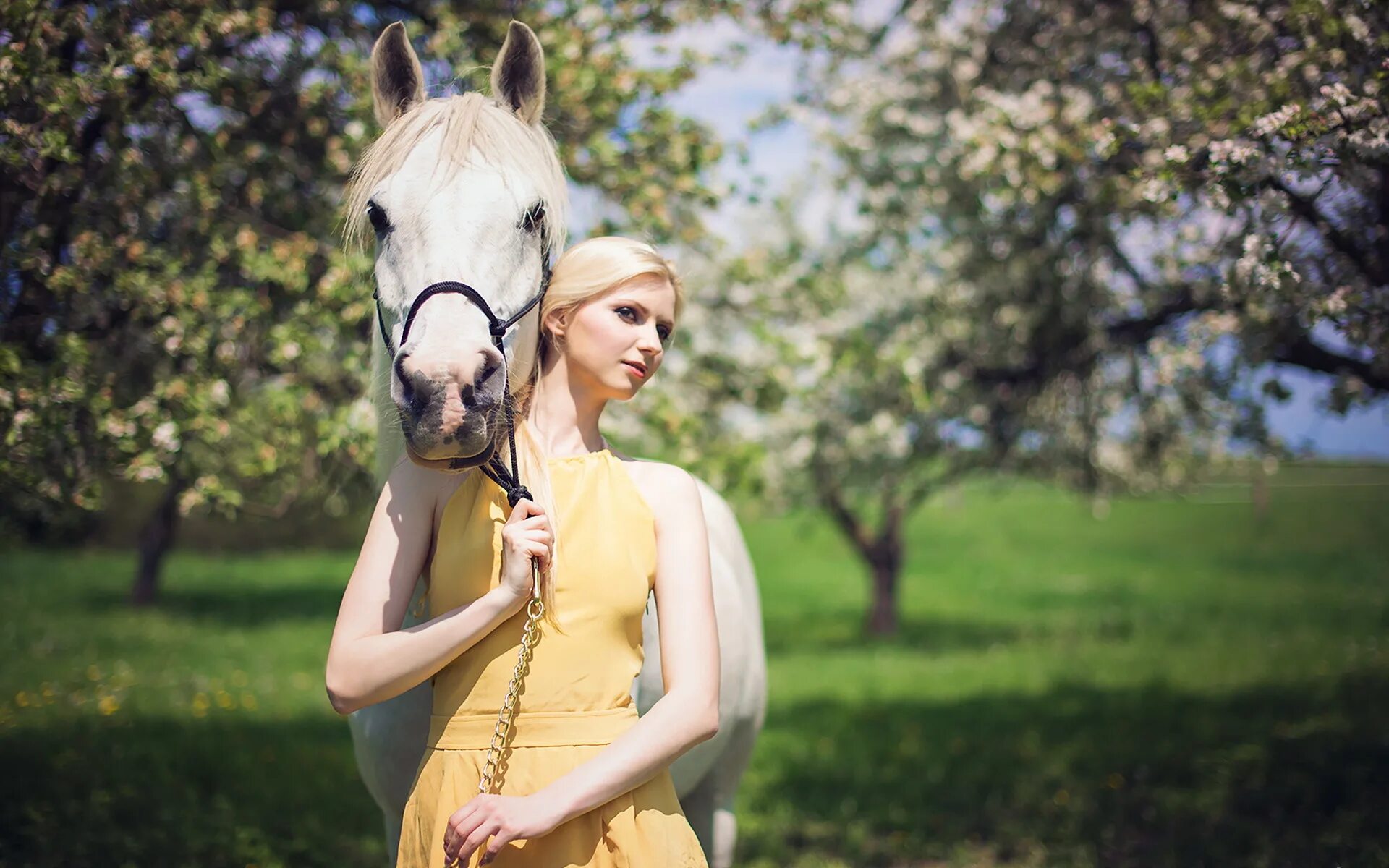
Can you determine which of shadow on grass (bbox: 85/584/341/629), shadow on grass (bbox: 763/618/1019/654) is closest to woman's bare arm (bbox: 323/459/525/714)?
shadow on grass (bbox: 763/618/1019/654)

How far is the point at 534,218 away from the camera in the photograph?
2031 mm

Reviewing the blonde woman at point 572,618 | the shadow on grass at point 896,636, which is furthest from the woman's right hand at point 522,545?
the shadow on grass at point 896,636

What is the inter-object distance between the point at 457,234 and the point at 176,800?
15.7 feet

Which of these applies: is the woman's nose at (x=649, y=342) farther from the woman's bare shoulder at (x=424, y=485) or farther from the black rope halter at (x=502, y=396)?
the woman's bare shoulder at (x=424, y=485)

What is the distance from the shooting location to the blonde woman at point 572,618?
1.70 m

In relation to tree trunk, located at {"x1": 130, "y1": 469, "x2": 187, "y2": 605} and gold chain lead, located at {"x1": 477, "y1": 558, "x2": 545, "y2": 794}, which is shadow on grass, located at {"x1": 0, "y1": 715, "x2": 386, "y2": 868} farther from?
tree trunk, located at {"x1": 130, "y1": 469, "x2": 187, "y2": 605}

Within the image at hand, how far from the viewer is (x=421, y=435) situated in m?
1.63

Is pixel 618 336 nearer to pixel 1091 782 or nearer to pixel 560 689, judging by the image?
pixel 560 689

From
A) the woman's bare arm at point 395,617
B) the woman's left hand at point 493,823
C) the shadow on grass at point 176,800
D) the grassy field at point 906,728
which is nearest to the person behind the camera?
the woman's left hand at point 493,823

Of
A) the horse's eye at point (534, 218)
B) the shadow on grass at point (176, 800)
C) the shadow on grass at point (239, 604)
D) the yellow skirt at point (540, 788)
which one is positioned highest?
the horse's eye at point (534, 218)

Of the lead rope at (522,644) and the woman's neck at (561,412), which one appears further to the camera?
the woman's neck at (561,412)

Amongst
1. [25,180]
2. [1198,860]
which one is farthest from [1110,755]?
[25,180]

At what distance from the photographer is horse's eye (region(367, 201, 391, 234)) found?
200cm

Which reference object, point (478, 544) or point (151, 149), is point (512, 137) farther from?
point (151, 149)
